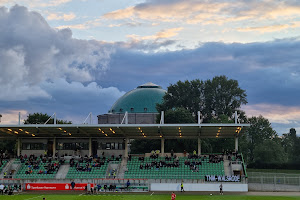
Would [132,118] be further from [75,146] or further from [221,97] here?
[75,146]

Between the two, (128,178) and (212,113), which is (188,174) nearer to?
Answer: (128,178)

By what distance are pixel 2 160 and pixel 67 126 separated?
16683 millimetres

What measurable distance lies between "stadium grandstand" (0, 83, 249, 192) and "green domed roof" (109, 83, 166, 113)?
204 ft

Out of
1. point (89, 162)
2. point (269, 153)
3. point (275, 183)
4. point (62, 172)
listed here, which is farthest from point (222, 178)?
point (269, 153)

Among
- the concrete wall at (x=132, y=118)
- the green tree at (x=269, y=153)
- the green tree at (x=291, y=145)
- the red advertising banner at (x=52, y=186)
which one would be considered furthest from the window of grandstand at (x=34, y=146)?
the green tree at (x=291, y=145)

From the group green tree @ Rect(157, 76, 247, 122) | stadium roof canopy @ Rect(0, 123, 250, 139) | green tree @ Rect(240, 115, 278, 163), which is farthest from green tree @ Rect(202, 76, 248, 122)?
stadium roof canopy @ Rect(0, 123, 250, 139)

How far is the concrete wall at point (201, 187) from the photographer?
59188mm

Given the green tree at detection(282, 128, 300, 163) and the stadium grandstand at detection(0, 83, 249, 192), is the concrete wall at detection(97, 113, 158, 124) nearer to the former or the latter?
the green tree at detection(282, 128, 300, 163)

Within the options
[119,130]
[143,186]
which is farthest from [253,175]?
[119,130]

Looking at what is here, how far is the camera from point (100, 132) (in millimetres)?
75125

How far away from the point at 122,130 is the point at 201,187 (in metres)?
19.6

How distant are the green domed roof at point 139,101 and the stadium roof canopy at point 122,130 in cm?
6309

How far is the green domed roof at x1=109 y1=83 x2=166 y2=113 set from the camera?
14212cm

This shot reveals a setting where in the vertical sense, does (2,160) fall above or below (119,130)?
below
